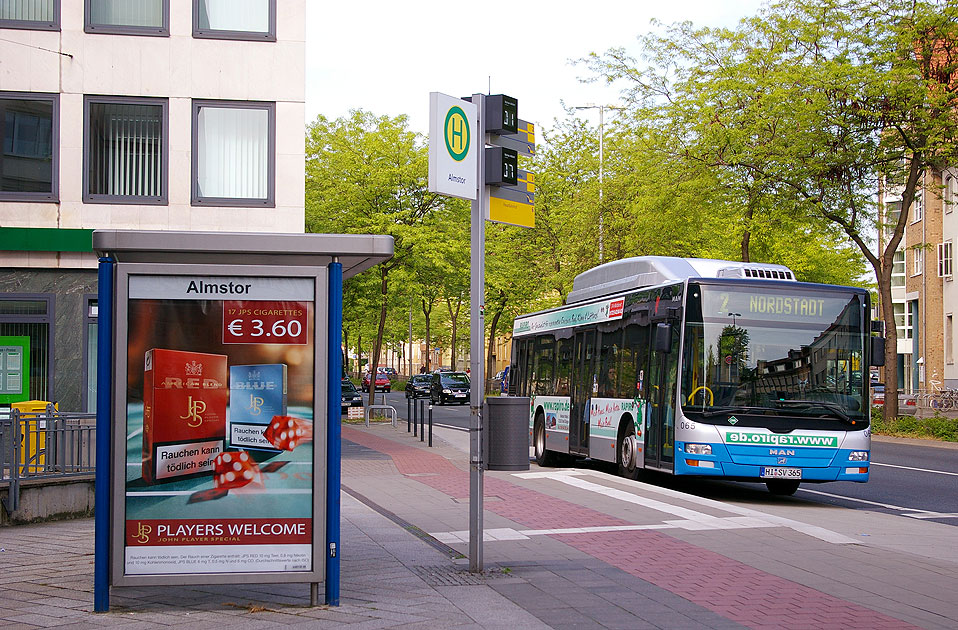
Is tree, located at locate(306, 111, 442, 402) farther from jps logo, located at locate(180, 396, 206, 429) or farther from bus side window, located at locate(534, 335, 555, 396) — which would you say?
jps logo, located at locate(180, 396, 206, 429)

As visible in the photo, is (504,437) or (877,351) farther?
(877,351)

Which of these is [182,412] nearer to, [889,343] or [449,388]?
[889,343]

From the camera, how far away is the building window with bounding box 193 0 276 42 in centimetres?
1869

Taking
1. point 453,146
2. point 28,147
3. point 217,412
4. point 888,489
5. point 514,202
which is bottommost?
point 888,489

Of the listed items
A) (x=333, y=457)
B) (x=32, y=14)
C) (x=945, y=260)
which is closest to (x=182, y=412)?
(x=333, y=457)

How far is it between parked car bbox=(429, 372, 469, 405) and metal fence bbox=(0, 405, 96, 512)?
135ft

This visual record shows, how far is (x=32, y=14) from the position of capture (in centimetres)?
1811

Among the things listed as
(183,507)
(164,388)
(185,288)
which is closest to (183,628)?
(183,507)

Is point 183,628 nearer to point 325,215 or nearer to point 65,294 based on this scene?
point 65,294

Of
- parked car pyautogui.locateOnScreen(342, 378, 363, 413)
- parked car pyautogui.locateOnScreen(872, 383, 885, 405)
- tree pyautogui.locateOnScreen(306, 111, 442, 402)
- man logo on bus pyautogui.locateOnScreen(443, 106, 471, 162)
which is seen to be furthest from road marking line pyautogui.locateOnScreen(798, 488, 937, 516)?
parked car pyautogui.locateOnScreen(342, 378, 363, 413)

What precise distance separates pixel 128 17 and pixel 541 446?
10878 millimetres

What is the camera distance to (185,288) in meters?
6.76

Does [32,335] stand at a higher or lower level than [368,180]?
lower

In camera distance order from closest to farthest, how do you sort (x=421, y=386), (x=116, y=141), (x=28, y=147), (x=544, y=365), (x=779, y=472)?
(x=779, y=472), (x=28, y=147), (x=116, y=141), (x=544, y=365), (x=421, y=386)
